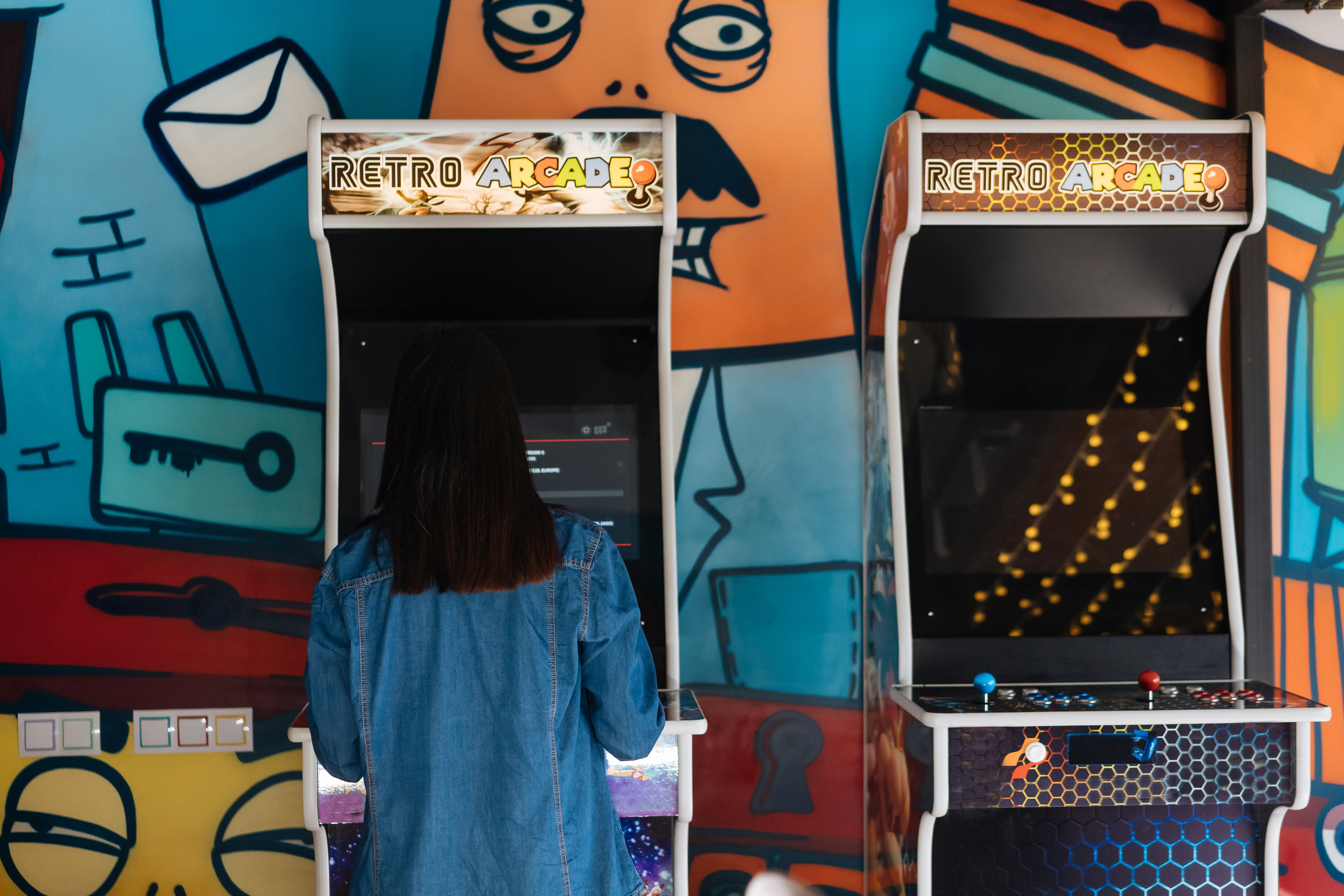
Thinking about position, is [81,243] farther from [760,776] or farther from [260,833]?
[760,776]

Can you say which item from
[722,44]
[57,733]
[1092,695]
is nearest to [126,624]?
[57,733]

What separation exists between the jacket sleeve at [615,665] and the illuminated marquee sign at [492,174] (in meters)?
0.73

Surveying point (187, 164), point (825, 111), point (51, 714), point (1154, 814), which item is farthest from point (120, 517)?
point (1154, 814)

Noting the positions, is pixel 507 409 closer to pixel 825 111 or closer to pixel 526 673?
pixel 526 673

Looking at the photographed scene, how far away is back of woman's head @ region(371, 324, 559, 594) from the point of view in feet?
3.94

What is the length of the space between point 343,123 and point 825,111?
1.24 metres

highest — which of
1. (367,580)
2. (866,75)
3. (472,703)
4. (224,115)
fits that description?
(866,75)

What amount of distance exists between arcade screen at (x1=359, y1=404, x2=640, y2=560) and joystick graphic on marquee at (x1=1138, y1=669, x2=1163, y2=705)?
0.99 metres

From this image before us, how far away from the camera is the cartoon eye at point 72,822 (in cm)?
230

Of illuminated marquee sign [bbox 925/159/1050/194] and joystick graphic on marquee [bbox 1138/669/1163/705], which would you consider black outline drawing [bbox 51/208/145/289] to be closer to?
illuminated marquee sign [bbox 925/159/1050/194]

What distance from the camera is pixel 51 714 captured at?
229 cm

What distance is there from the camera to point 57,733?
2.29 m

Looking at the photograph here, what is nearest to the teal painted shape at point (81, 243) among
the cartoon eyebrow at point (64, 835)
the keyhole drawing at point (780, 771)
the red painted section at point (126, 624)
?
the red painted section at point (126, 624)

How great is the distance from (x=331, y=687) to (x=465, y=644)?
0.23 metres
